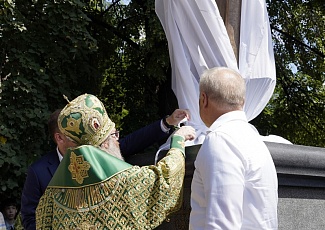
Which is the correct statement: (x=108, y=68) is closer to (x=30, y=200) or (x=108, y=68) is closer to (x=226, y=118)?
(x=30, y=200)

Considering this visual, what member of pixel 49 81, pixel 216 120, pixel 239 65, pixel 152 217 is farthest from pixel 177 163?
pixel 49 81

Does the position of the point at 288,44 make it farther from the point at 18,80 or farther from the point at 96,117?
the point at 96,117

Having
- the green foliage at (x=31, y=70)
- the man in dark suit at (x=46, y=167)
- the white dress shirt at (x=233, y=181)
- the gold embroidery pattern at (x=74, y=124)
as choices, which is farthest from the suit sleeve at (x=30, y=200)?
the green foliage at (x=31, y=70)

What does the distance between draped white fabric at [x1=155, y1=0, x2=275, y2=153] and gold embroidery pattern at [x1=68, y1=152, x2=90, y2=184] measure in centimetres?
120

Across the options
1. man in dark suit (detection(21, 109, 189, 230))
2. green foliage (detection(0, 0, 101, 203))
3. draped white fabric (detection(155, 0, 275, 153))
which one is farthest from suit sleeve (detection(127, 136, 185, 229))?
green foliage (detection(0, 0, 101, 203))

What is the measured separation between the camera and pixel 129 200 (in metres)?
3.62

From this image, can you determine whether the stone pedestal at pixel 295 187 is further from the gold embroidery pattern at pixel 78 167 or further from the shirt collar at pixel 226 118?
the shirt collar at pixel 226 118

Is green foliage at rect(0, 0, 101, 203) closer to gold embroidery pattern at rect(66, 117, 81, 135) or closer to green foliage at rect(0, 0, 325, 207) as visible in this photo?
green foliage at rect(0, 0, 325, 207)

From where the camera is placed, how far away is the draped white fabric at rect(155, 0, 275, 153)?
4805 millimetres

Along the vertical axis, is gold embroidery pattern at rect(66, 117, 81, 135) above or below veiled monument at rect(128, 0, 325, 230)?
above

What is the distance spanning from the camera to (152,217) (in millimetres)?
3676

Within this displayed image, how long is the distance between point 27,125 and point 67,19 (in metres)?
1.70

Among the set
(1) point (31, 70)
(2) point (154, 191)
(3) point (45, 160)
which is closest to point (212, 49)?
(3) point (45, 160)

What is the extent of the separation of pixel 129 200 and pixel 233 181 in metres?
0.82
